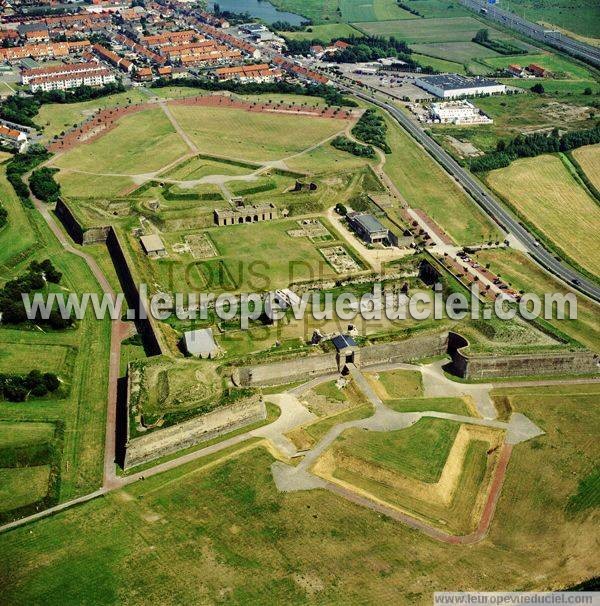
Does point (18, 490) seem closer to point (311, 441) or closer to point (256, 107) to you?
point (311, 441)

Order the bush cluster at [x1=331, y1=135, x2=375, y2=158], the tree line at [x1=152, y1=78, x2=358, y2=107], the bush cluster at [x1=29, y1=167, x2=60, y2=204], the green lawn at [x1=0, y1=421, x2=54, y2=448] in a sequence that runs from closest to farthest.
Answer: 1. the green lawn at [x1=0, y1=421, x2=54, y2=448]
2. the bush cluster at [x1=29, y1=167, x2=60, y2=204]
3. the bush cluster at [x1=331, y1=135, x2=375, y2=158]
4. the tree line at [x1=152, y1=78, x2=358, y2=107]

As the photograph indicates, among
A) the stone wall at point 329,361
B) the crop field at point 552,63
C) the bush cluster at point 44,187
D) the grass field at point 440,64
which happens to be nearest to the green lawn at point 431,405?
the stone wall at point 329,361

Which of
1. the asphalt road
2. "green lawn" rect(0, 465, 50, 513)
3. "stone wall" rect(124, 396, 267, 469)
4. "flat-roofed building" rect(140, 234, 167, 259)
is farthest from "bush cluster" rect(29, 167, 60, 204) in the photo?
the asphalt road

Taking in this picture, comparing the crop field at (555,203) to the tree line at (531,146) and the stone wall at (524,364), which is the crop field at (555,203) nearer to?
the tree line at (531,146)

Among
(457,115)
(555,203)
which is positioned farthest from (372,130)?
(555,203)

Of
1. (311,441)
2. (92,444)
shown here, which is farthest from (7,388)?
(311,441)

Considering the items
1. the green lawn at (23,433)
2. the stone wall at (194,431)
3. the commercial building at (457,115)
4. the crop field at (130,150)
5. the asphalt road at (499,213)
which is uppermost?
the commercial building at (457,115)

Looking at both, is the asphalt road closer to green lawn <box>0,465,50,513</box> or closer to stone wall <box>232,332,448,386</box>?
stone wall <box>232,332,448,386</box>
